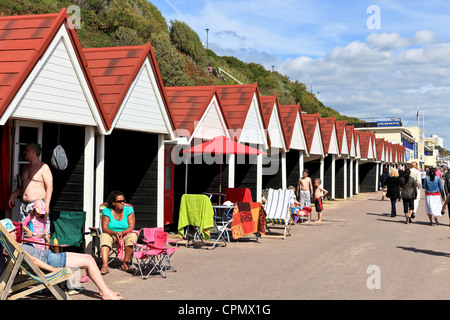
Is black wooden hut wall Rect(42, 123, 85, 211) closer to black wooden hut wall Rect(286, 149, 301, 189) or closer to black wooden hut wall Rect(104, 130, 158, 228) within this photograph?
black wooden hut wall Rect(104, 130, 158, 228)

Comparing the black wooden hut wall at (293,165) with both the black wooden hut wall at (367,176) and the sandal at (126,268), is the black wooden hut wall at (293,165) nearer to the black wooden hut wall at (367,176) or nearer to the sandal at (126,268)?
the sandal at (126,268)

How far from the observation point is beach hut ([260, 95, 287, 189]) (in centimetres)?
1866

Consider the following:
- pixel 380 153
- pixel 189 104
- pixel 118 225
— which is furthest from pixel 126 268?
pixel 380 153

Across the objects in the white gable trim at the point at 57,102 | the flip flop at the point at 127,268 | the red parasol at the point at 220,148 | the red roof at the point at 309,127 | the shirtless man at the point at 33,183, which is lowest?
the flip flop at the point at 127,268

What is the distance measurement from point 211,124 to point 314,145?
1097 cm

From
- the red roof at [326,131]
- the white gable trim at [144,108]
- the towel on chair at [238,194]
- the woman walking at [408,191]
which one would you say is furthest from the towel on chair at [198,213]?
the red roof at [326,131]

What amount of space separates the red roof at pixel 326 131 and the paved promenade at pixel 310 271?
39.6 ft

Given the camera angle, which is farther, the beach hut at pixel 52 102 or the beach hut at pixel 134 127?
the beach hut at pixel 134 127

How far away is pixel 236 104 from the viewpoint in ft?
54.3

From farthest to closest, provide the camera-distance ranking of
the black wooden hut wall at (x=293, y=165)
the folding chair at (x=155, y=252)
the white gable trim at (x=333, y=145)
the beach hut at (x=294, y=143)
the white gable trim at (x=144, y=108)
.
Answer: the white gable trim at (x=333, y=145) < the black wooden hut wall at (x=293, y=165) < the beach hut at (x=294, y=143) < the white gable trim at (x=144, y=108) < the folding chair at (x=155, y=252)

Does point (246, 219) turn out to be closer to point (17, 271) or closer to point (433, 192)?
point (17, 271)

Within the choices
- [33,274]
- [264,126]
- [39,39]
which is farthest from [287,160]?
[33,274]

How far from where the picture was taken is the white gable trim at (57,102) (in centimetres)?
775

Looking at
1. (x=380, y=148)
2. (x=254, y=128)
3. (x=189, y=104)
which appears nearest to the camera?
(x=189, y=104)
